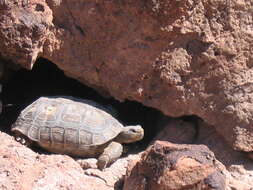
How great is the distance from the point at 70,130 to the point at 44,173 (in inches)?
21.7

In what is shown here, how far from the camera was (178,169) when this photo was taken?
4.06 metres

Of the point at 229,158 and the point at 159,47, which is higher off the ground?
the point at 159,47

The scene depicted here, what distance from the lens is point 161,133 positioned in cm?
541

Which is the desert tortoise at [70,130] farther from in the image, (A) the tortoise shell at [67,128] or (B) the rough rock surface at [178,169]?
(B) the rough rock surface at [178,169]

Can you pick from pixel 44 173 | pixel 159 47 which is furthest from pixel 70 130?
pixel 159 47

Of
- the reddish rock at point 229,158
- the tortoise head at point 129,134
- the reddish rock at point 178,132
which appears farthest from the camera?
the reddish rock at point 178,132

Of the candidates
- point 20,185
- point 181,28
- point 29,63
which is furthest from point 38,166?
point 181,28

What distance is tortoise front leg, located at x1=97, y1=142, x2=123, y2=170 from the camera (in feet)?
15.9

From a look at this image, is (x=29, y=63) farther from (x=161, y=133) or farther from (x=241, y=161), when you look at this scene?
(x=241, y=161)

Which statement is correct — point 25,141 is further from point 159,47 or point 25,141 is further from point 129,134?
point 159,47

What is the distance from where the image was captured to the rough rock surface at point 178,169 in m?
4.05

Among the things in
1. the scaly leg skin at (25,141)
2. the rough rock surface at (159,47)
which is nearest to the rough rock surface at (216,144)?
the rough rock surface at (159,47)

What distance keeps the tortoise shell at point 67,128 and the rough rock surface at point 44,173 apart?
0.39 ft

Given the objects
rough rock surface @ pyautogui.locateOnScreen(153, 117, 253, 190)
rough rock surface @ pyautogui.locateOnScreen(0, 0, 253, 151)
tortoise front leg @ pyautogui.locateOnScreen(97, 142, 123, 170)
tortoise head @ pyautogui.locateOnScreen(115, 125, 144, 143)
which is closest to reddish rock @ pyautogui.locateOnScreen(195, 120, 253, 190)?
rough rock surface @ pyautogui.locateOnScreen(153, 117, 253, 190)
